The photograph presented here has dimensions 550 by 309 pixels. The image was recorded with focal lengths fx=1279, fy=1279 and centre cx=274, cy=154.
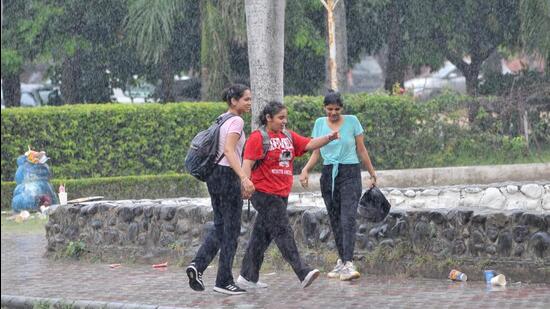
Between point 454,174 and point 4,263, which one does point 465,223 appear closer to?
point 4,263

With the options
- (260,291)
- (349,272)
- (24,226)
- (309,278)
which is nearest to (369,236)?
(349,272)

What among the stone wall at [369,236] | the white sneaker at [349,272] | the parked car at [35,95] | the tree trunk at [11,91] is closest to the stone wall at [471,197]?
the stone wall at [369,236]

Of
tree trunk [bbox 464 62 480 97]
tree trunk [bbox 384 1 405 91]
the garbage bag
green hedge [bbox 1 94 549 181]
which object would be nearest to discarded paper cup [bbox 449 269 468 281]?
the garbage bag

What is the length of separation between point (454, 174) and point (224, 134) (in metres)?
12.7

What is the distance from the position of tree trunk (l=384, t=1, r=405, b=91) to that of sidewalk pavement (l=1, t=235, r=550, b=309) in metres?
20.2

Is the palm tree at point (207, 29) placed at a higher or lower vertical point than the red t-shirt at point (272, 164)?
higher

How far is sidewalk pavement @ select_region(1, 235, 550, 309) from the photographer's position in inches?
389

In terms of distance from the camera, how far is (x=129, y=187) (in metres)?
23.4

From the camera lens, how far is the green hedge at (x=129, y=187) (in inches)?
902

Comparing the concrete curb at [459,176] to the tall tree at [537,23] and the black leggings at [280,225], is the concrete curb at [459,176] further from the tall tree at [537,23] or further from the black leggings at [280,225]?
the black leggings at [280,225]

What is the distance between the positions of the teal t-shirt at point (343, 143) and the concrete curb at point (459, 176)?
398 inches

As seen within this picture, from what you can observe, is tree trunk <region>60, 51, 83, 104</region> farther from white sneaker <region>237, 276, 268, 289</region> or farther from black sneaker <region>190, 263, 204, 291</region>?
black sneaker <region>190, 263, 204, 291</region>

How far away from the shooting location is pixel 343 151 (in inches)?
447

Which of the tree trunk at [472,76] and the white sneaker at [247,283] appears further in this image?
the tree trunk at [472,76]
